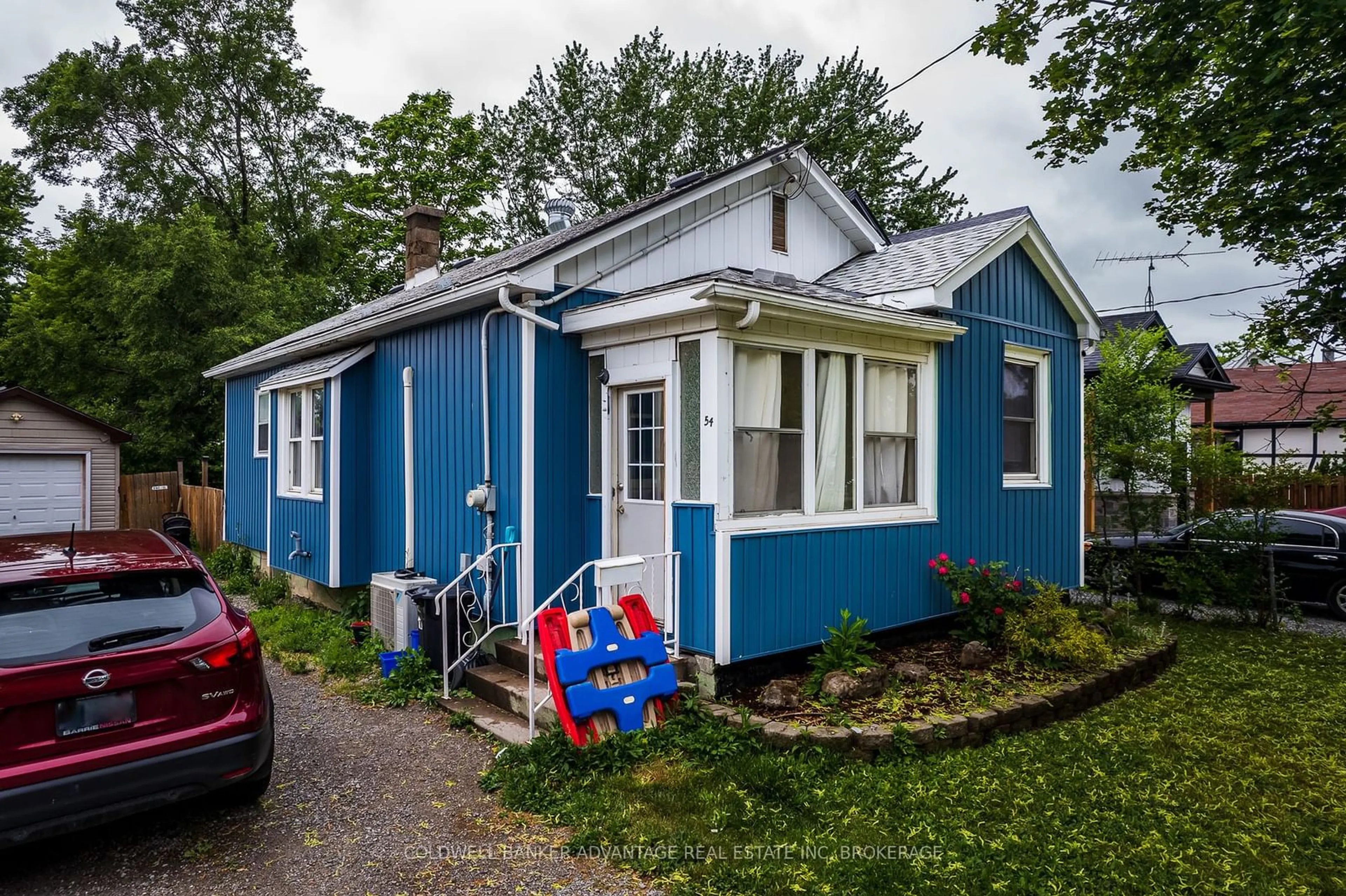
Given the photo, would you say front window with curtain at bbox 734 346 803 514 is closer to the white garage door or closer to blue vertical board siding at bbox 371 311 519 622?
blue vertical board siding at bbox 371 311 519 622

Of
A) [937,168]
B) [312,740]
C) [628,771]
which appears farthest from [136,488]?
[937,168]

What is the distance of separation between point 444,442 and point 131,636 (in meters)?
3.96

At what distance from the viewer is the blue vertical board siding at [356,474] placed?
8.62 metres

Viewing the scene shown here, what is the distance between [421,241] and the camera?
12570 mm

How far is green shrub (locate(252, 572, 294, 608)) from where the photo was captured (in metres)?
9.93

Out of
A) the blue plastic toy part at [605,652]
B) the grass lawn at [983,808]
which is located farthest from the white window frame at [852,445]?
the grass lawn at [983,808]

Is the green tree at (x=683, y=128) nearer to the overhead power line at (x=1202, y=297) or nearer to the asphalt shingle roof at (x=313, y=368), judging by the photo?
the overhead power line at (x=1202, y=297)

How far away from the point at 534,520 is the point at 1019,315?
5683 mm

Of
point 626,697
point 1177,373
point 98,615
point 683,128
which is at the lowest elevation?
point 626,697

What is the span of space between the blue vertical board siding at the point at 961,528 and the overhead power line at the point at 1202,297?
6.12 feet

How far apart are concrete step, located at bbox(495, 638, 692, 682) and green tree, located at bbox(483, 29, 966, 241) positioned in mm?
20519

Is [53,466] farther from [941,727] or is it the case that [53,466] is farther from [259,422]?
[941,727]

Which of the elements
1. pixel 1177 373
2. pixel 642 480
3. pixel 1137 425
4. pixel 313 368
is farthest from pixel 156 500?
pixel 1177 373

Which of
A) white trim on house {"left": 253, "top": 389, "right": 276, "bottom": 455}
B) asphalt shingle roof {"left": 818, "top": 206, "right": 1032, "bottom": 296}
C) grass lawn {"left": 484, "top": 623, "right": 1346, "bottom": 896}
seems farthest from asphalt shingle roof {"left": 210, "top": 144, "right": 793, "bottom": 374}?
grass lawn {"left": 484, "top": 623, "right": 1346, "bottom": 896}
